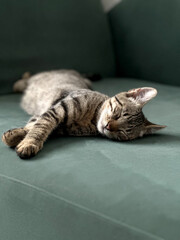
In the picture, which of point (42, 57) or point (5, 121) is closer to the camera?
point (5, 121)

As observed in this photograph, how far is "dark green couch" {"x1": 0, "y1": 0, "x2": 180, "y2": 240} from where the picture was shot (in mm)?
933

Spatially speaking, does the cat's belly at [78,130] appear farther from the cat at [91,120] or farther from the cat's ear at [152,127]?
the cat's ear at [152,127]

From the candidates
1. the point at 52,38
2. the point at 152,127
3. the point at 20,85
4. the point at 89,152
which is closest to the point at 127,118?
the point at 152,127

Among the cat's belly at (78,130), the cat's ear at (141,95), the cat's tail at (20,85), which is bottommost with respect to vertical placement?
the cat's belly at (78,130)

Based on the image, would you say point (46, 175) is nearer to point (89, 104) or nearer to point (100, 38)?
point (89, 104)

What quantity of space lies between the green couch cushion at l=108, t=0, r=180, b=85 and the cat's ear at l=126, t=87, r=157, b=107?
0.92 m

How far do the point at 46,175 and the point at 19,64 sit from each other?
1.37 m

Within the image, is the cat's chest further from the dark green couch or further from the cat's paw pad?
the cat's paw pad

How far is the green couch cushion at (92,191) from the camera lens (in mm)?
897

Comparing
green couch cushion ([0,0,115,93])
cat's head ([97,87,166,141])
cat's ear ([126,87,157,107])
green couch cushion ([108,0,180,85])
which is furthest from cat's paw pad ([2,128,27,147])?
green couch cushion ([108,0,180,85])

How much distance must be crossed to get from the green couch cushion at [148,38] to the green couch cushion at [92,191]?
112cm

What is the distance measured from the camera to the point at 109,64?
272cm

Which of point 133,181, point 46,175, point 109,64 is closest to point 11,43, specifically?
point 109,64

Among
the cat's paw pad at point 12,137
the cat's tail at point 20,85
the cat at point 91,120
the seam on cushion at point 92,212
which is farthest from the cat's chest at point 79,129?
the cat's tail at point 20,85
